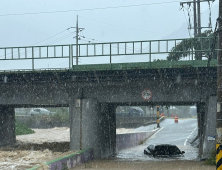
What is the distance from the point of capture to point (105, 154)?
27.5m

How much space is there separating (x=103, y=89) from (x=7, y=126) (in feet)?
42.9

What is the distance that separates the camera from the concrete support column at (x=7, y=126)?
3319 cm

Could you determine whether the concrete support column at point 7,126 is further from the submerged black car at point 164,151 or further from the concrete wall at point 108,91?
the submerged black car at point 164,151

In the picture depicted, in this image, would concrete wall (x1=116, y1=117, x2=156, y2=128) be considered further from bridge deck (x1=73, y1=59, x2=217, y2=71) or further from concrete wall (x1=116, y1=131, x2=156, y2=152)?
bridge deck (x1=73, y1=59, x2=217, y2=71)

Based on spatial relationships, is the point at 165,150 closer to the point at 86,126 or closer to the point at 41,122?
the point at 86,126

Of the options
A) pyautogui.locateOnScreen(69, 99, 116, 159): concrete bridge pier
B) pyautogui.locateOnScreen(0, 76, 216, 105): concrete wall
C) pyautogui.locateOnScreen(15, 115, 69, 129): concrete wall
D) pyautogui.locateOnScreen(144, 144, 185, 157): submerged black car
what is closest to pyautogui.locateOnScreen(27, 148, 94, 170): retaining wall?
pyautogui.locateOnScreen(69, 99, 116, 159): concrete bridge pier

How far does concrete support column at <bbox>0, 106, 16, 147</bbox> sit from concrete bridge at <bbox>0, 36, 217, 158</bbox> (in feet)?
24.9

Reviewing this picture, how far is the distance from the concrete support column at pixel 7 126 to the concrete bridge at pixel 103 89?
24.9 feet

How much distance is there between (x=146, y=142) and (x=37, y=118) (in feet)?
101

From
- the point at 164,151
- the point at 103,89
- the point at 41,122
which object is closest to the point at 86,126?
the point at 103,89

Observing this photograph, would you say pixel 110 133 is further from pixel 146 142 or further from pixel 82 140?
pixel 146 142

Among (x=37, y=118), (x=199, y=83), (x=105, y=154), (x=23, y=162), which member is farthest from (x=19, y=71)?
(x=37, y=118)

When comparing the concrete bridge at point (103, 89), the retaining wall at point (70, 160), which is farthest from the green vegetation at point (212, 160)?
the retaining wall at point (70, 160)

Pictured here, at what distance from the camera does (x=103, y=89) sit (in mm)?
24688
